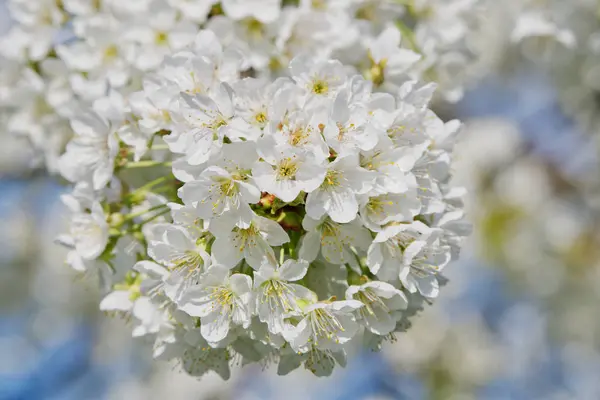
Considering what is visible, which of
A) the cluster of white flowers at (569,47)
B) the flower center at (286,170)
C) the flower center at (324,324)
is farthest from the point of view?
the cluster of white flowers at (569,47)

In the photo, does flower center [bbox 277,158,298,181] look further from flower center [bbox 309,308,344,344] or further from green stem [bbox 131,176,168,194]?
green stem [bbox 131,176,168,194]

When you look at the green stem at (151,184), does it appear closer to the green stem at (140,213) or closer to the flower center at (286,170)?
the green stem at (140,213)

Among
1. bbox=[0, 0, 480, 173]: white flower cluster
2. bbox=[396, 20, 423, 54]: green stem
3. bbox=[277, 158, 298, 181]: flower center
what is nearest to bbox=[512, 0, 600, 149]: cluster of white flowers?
bbox=[0, 0, 480, 173]: white flower cluster

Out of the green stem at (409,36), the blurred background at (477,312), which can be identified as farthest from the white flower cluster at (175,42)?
the blurred background at (477,312)

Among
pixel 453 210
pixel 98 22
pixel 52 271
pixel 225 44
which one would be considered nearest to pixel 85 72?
pixel 98 22

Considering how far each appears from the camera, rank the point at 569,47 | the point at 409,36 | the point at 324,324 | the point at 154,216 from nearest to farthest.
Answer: the point at 324,324, the point at 154,216, the point at 409,36, the point at 569,47

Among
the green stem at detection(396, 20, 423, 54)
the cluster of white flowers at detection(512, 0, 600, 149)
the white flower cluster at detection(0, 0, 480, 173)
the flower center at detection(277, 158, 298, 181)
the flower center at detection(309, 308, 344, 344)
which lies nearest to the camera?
Result: the flower center at detection(277, 158, 298, 181)

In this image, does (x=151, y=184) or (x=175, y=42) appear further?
(x=175, y=42)

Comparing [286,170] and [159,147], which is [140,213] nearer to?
[159,147]

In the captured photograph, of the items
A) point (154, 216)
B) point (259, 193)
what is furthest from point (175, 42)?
point (259, 193)
